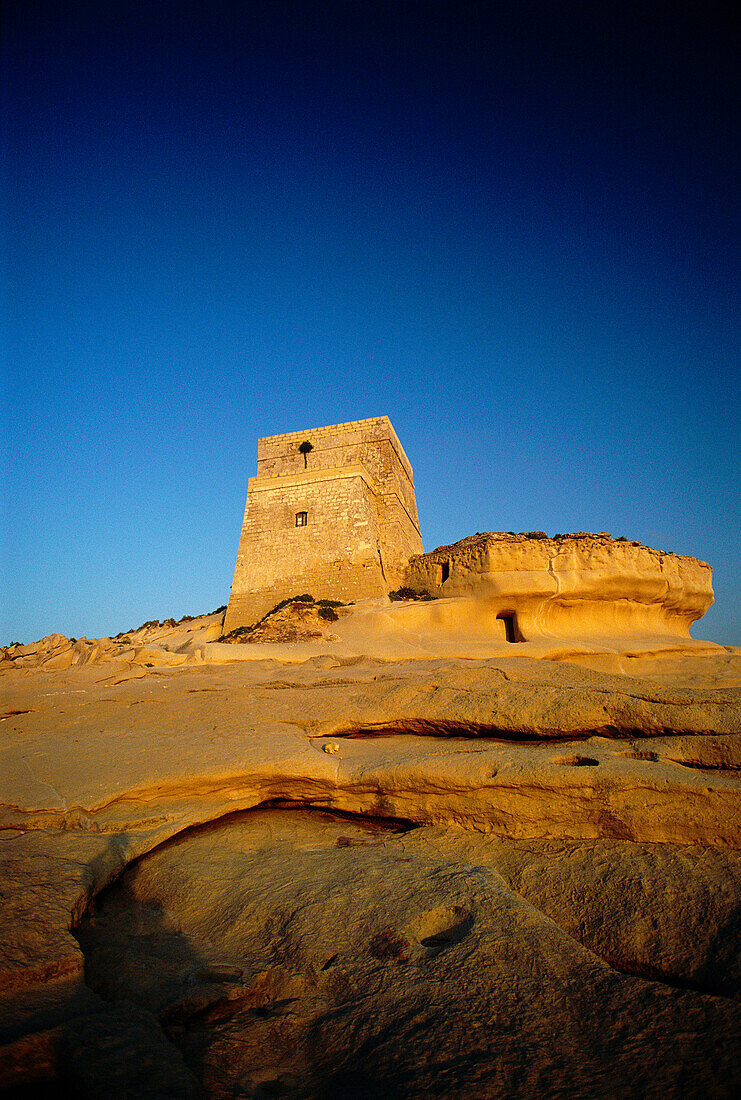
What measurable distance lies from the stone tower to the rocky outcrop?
6567 mm

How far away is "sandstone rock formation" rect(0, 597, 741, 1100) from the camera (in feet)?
4.26

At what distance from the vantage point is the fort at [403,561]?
9320mm

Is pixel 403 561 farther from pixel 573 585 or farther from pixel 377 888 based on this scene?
pixel 377 888

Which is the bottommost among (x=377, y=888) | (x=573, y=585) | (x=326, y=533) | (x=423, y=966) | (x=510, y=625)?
(x=423, y=966)

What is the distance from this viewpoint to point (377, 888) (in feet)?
7.04

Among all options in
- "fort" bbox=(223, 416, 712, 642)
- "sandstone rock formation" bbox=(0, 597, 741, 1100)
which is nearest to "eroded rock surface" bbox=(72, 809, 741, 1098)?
"sandstone rock formation" bbox=(0, 597, 741, 1100)

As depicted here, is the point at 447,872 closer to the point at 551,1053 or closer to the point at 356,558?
the point at 551,1053

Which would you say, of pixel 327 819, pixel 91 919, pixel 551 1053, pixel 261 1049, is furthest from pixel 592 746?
pixel 91 919

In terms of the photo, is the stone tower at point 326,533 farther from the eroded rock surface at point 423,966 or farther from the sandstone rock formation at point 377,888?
the eroded rock surface at point 423,966

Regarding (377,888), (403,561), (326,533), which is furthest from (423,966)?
Answer: (403,561)

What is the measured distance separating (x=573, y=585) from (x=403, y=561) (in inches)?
404

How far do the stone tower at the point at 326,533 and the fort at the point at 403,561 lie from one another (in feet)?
0.12

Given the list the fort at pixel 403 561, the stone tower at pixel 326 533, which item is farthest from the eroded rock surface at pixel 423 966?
the stone tower at pixel 326 533

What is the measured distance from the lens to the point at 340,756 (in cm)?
330
